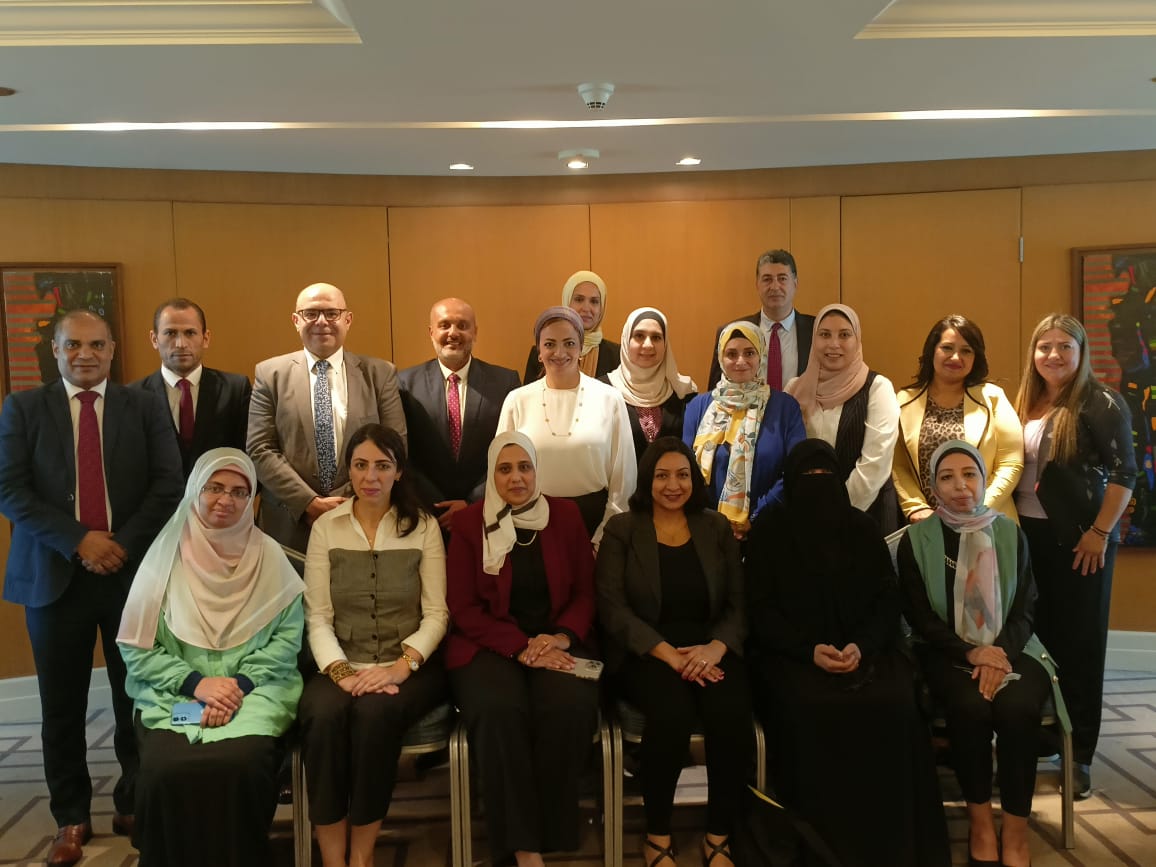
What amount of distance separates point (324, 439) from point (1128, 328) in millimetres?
4046

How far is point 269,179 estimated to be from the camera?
4762mm

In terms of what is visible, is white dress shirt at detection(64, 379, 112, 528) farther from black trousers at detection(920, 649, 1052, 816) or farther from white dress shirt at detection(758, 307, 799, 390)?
black trousers at detection(920, 649, 1052, 816)

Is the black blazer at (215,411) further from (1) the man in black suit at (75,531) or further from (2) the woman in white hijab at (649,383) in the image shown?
(2) the woman in white hijab at (649,383)

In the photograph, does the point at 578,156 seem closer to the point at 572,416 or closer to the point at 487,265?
the point at 487,265

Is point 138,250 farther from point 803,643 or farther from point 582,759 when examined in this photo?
point 803,643

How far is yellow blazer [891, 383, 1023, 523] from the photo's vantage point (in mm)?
3463

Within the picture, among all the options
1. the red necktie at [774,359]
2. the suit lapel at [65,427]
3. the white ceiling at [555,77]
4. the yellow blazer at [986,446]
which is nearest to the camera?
the white ceiling at [555,77]

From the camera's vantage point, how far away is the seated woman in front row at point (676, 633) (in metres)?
2.88

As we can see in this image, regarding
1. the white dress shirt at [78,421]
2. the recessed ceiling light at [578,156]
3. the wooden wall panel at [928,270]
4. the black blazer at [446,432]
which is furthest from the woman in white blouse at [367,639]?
the wooden wall panel at [928,270]

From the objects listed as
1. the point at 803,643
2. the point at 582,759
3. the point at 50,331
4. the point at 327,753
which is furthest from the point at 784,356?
the point at 50,331

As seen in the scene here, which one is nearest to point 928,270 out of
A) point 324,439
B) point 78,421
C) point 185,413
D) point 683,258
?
point 683,258

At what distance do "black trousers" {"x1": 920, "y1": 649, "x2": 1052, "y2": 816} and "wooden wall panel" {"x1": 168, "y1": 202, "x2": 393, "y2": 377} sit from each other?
11.2ft

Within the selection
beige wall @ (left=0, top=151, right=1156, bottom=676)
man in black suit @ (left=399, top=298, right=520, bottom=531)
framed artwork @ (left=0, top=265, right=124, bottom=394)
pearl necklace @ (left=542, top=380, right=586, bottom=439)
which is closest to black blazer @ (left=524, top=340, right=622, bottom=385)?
man in black suit @ (left=399, top=298, right=520, bottom=531)

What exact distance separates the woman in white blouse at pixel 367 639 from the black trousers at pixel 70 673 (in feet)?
2.52
